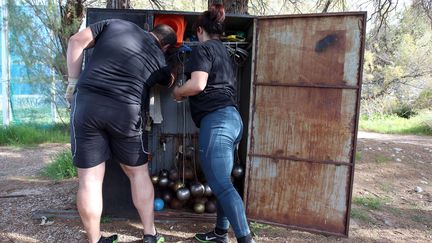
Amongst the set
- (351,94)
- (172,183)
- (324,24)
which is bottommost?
(172,183)

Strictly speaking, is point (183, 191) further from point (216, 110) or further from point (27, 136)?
point (27, 136)

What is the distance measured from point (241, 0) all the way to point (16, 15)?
5723 mm

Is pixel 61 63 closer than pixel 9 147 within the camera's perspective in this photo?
No

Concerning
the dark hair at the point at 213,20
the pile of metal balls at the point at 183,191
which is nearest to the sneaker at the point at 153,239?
the pile of metal balls at the point at 183,191

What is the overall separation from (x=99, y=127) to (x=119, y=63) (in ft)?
1.49

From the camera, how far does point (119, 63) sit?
2.46 metres

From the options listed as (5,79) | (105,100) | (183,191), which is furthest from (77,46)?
(5,79)

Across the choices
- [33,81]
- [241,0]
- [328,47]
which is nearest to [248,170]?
[328,47]

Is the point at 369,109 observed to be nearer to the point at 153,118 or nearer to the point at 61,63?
the point at 61,63

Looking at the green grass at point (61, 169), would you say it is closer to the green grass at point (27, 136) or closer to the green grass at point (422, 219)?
the green grass at point (27, 136)

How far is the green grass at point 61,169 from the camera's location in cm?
478

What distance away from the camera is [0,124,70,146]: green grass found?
287 inches

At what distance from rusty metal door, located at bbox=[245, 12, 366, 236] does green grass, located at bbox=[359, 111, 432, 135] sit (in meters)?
10.7

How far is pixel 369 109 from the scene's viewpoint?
16578 millimetres
